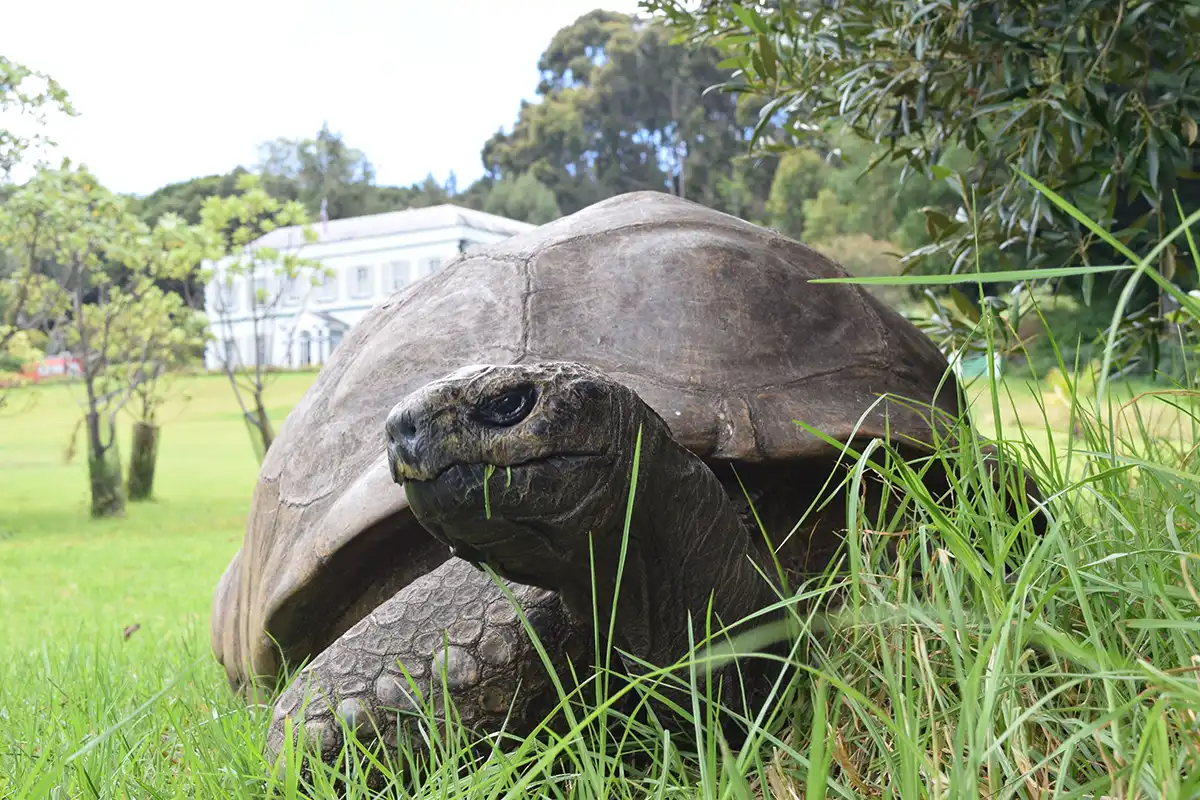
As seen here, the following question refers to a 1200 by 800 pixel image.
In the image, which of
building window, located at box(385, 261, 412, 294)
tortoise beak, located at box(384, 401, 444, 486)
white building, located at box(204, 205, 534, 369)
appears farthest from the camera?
building window, located at box(385, 261, 412, 294)

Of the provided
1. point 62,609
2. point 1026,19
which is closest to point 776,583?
point 1026,19

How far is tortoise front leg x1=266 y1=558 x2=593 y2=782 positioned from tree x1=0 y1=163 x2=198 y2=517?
9.57 metres

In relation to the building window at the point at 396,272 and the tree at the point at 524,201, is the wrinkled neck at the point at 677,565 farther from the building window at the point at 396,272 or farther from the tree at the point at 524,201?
the building window at the point at 396,272

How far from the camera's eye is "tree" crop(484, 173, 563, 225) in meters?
23.6

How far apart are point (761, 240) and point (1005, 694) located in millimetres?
1220

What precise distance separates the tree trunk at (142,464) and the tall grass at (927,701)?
34.3ft

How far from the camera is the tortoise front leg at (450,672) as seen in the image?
51.1 inches

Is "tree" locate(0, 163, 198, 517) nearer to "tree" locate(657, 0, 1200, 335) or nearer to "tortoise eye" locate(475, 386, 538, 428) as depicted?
"tree" locate(657, 0, 1200, 335)

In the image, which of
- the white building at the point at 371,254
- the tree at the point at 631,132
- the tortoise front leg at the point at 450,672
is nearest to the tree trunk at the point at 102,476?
the tortoise front leg at the point at 450,672

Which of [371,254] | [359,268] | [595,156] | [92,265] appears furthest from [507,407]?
[595,156]

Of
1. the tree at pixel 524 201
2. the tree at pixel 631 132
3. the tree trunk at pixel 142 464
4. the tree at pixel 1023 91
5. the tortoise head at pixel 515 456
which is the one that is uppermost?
the tree at pixel 631 132

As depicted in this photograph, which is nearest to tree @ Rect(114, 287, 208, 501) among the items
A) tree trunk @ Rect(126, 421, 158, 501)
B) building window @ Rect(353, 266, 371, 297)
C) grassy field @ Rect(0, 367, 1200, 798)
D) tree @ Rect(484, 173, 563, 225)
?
tree trunk @ Rect(126, 421, 158, 501)

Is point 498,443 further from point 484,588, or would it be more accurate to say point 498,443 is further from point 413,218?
point 413,218

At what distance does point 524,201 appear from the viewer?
79.8ft
